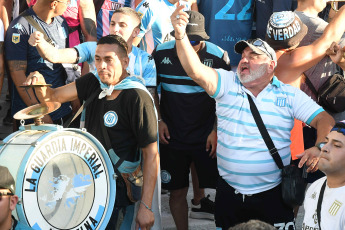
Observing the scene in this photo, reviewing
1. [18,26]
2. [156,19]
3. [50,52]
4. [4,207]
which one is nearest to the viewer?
[4,207]

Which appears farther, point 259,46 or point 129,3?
point 129,3

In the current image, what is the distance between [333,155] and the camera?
3.72 meters

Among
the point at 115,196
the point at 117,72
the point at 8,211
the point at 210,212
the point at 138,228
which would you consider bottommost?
the point at 210,212

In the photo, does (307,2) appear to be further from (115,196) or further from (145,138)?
(115,196)

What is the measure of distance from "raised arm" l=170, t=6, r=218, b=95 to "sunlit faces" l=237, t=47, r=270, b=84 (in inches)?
7.8

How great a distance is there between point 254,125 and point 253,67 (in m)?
0.41

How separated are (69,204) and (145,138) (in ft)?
2.28

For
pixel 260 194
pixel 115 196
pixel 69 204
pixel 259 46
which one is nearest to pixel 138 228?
pixel 115 196

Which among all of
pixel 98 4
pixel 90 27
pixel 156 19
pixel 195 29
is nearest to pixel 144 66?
pixel 195 29

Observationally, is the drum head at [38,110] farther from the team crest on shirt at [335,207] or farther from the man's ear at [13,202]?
the team crest on shirt at [335,207]

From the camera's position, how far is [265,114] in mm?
4285

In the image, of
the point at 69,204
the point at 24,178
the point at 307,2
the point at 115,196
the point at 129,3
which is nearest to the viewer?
the point at 24,178

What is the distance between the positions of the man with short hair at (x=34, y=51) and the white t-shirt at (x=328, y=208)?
230 cm

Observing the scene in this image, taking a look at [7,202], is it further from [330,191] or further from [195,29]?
[195,29]
